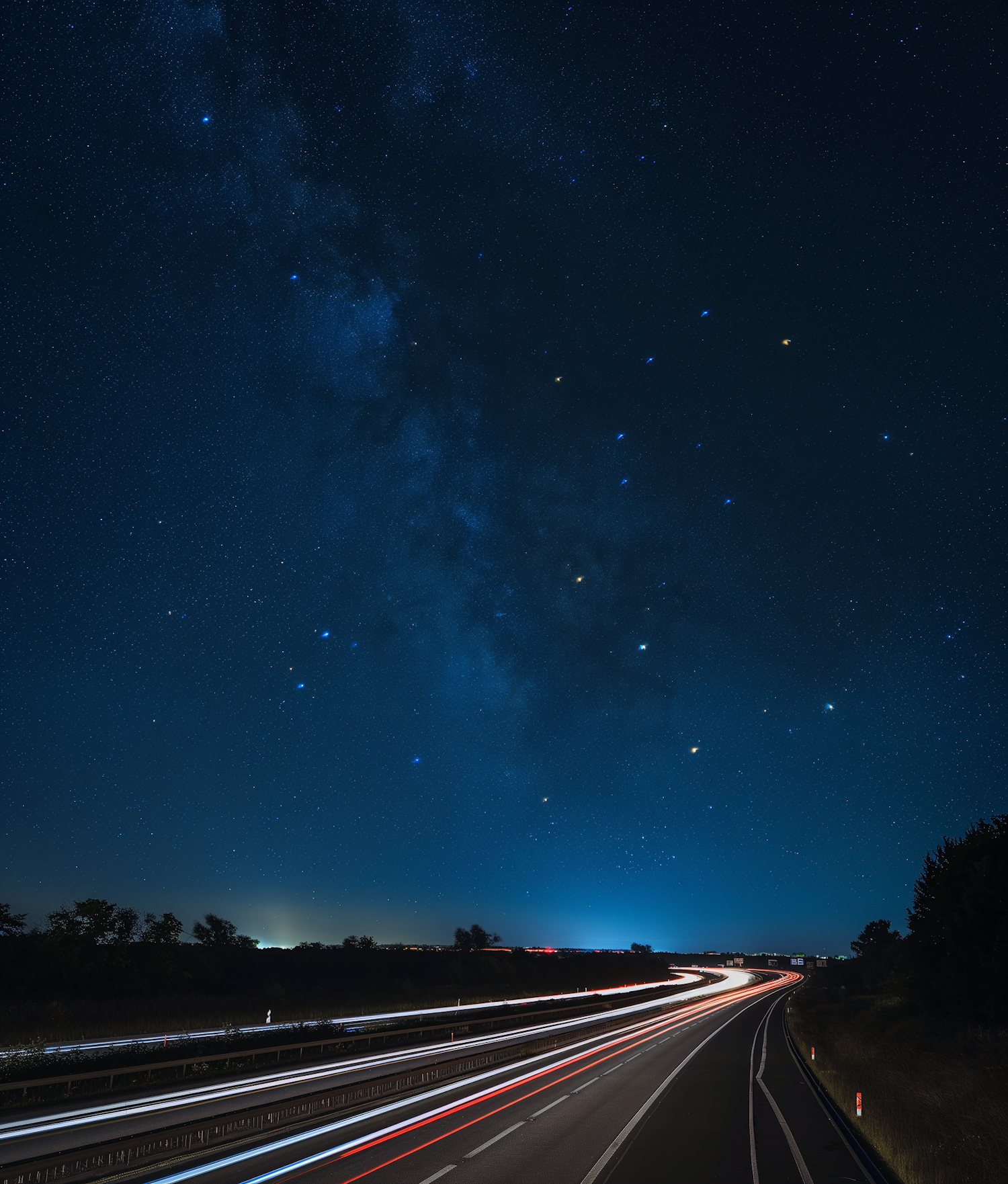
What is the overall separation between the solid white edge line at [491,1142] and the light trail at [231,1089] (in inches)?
273

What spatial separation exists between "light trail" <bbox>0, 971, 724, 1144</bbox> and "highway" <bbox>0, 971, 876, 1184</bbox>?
0.13 metres

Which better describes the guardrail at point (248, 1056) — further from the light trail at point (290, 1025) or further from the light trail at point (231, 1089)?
the light trail at point (290, 1025)

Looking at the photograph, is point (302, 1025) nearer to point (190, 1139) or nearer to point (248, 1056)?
point (248, 1056)

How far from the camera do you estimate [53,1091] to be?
20.6 meters

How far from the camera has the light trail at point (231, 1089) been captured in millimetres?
16344

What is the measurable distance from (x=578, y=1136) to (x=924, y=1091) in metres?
10.7

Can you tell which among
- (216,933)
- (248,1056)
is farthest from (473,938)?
(248,1056)

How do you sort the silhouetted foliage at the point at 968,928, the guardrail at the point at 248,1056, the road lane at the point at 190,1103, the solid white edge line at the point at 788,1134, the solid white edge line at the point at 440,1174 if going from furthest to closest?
1. the silhouetted foliage at the point at 968,928
2. the guardrail at the point at 248,1056
3. the road lane at the point at 190,1103
4. the solid white edge line at the point at 788,1134
5. the solid white edge line at the point at 440,1174

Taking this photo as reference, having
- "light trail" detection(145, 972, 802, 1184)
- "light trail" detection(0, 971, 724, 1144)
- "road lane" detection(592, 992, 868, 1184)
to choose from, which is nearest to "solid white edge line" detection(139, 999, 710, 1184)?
"light trail" detection(145, 972, 802, 1184)

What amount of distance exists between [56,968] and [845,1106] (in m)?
59.1

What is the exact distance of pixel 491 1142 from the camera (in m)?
14.7

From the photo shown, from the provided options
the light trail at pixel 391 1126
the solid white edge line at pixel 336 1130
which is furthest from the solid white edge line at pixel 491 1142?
the solid white edge line at pixel 336 1130

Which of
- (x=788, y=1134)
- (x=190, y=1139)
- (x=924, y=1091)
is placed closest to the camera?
(x=190, y=1139)

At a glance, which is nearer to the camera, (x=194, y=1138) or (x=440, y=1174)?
(x=440, y=1174)
